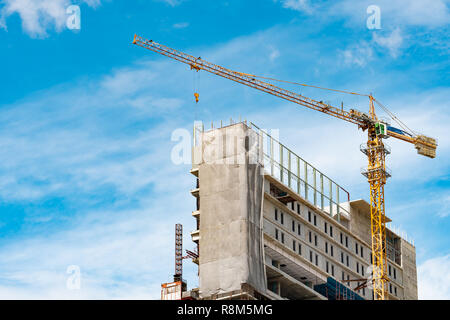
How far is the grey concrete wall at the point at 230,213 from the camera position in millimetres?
137000

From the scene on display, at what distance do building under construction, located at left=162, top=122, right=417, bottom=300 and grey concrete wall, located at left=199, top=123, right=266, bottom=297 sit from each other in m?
0.14

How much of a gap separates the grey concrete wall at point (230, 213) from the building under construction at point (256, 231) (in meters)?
0.14

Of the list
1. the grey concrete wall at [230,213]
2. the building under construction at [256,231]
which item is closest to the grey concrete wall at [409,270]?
the building under construction at [256,231]

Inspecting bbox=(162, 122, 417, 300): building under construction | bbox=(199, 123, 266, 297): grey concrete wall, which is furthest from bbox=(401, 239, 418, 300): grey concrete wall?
bbox=(199, 123, 266, 297): grey concrete wall

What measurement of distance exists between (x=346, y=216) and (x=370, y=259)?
10.4 metres

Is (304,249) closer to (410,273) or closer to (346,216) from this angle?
(346,216)

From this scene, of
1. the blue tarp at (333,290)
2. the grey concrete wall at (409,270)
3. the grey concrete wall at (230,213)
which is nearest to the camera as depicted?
the grey concrete wall at (230,213)

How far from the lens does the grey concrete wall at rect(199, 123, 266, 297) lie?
137000 mm

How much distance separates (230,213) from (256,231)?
4636mm

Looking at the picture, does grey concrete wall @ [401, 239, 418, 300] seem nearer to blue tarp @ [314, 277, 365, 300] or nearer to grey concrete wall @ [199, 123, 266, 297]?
blue tarp @ [314, 277, 365, 300]

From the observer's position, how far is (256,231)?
139750mm

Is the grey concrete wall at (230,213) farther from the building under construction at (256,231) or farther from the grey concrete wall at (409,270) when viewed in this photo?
the grey concrete wall at (409,270)
